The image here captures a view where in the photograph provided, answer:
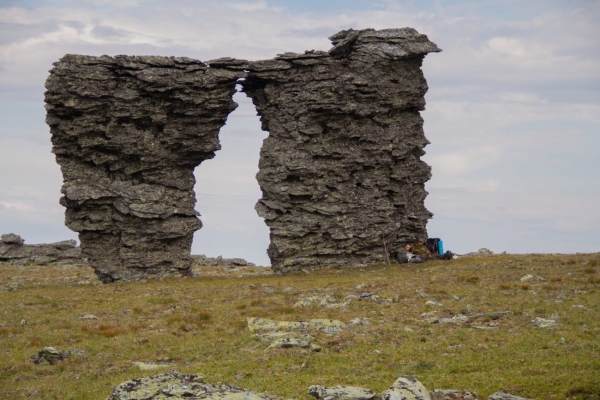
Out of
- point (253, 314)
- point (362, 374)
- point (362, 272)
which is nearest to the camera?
point (362, 374)

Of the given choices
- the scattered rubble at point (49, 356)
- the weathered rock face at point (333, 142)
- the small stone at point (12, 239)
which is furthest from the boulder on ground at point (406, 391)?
the small stone at point (12, 239)

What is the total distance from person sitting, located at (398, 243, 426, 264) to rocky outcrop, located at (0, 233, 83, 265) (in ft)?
144

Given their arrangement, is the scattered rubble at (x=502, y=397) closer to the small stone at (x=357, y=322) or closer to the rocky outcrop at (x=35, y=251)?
the small stone at (x=357, y=322)

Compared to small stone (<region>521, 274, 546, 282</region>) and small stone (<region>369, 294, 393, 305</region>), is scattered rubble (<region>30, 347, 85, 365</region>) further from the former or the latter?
small stone (<region>521, 274, 546, 282</region>)

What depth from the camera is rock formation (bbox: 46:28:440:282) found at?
6103 cm

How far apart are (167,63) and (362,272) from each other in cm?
2328

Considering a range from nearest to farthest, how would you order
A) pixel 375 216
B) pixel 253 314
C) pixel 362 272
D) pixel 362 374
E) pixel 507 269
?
pixel 362 374 → pixel 253 314 → pixel 507 269 → pixel 362 272 → pixel 375 216

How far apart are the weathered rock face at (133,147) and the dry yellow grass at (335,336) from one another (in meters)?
6.17

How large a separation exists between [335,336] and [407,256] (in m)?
31.8

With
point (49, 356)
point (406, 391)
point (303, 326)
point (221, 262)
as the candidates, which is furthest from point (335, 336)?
point (221, 262)

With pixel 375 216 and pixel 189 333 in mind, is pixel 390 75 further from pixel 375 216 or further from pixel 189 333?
pixel 189 333

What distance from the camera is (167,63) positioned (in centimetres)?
6094

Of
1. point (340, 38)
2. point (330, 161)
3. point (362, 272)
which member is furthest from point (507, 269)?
point (340, 38)

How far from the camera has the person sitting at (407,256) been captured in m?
64.4
